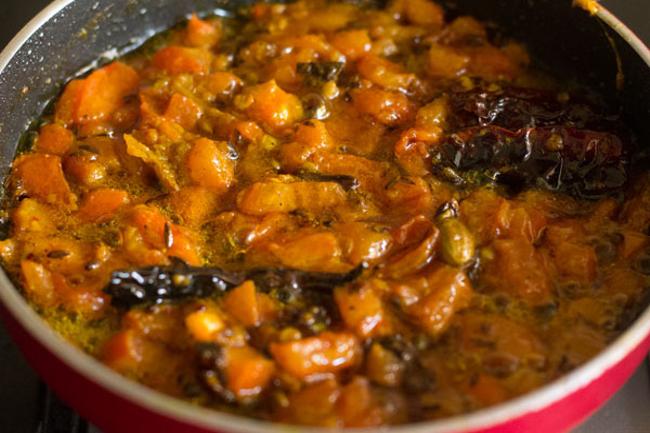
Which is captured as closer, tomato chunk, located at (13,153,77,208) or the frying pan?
the frying pan

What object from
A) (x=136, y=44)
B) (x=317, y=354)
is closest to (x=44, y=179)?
(x=136, y=44)

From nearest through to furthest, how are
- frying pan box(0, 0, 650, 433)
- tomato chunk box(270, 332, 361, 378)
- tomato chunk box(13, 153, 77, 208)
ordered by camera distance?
1. frying pan box(0, 0, 650, 433)
2. tomato chunk box(270, 332, 361, 378)
3. tomato chunk box(13, 153, 77, 208)

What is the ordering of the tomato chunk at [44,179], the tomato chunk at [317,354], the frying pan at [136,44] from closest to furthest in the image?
the frying pan at [136,44]
the tomato chunk at [317,354]
the tomato chunk at [44,179]

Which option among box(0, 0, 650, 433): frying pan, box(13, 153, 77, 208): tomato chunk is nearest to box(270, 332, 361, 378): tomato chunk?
box(0, 0, 650, 433): frying pan

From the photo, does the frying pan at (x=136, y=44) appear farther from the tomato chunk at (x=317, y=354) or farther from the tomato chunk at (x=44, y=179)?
the tomato chunk at (x=317, y=354)

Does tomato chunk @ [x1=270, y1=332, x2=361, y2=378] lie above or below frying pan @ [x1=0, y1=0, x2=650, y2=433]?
below

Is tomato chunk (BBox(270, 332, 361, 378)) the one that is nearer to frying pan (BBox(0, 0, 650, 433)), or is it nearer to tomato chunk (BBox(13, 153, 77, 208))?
frying pan (BBox(0, 0, 650, 433))

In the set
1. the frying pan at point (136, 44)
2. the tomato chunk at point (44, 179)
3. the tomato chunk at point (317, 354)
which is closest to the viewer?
the frying pan at point (136, 44)

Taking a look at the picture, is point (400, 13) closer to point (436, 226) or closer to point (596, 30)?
point (596, 30)

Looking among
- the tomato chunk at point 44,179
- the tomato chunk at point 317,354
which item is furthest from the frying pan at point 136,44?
the tomato chunk at point 317,354
